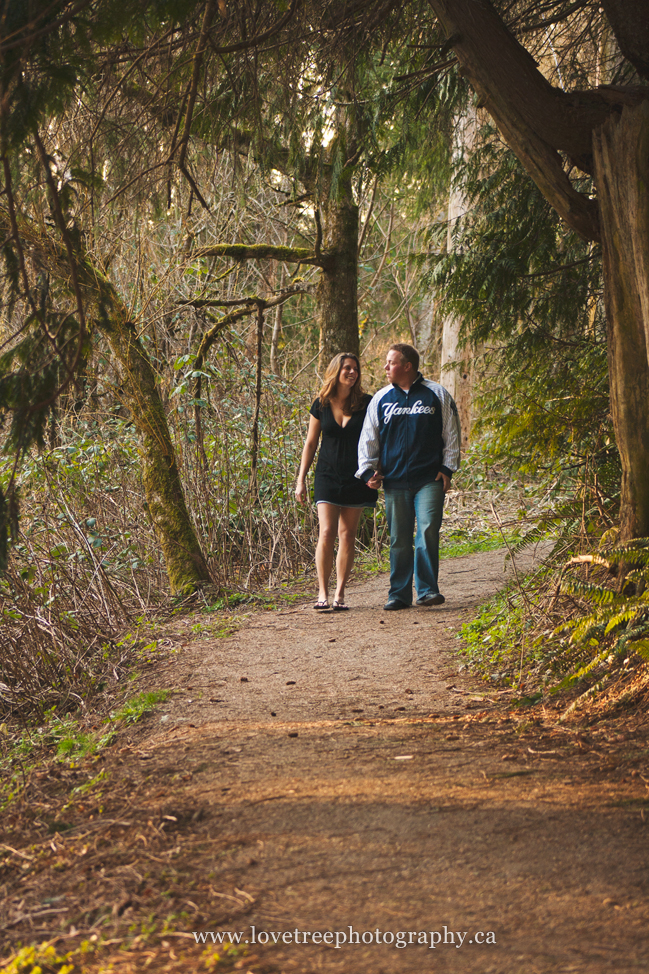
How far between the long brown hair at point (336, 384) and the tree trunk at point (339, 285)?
2.99 m

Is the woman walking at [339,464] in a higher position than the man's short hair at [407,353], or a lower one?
lower

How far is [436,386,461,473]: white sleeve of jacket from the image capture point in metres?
6.75

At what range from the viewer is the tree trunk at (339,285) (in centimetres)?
1011

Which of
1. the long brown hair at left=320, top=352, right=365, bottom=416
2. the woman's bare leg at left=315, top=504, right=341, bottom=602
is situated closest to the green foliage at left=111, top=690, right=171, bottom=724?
the woman's bare leg at left=315, top=504, right=341, bottom=602

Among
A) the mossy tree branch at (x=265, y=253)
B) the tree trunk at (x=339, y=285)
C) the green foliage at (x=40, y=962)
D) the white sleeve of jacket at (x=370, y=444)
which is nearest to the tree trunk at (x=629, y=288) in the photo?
the white sleeve of jacket at (x=370, y=444)

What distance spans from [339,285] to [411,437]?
12.9ft

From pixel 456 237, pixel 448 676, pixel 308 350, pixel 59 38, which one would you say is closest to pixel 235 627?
pixel 448 676

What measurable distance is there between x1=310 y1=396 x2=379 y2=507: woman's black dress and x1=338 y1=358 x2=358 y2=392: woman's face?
28cm

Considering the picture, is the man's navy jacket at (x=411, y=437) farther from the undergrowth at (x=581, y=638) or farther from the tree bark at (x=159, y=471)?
the tree bark at (x=159, y=471)

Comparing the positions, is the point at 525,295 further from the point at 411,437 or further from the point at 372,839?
the point at 372,839

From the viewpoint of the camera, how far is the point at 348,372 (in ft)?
23.1

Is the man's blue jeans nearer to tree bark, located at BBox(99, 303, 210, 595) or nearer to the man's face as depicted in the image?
the man's face

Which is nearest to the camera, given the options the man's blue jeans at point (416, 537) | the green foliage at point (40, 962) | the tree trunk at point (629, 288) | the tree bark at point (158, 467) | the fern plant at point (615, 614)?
the green foliage at point (40, 962)

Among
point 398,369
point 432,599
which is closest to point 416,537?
point 432,599
